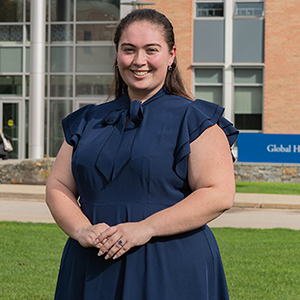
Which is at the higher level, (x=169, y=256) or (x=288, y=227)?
(x=169, y=256)

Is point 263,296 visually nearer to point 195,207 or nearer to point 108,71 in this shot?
point 195,207

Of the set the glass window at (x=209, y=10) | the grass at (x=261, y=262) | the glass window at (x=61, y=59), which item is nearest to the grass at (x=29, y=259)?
the grass at (x=261, y=262)

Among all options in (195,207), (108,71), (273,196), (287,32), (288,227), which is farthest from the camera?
(108,71)

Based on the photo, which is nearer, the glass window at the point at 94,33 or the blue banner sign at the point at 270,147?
the blue banner sign at the point at 270,147

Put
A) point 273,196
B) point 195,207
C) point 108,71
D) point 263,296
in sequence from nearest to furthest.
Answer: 1. point 195,207
2. point 263,296
3. point 273,196
4. point 108,71

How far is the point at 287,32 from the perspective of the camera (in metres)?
24.1

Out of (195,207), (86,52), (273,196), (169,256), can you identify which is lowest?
(273,196)

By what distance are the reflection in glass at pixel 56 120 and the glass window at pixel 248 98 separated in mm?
7263

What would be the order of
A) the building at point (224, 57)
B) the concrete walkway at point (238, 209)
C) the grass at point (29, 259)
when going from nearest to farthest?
the grass at point (29, 259)
the concrete walkway at point (238, 209)
the building at point (224, 57)

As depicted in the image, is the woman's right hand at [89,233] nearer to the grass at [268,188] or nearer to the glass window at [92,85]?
the grass at [268,188]

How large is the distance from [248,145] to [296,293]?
1558cm

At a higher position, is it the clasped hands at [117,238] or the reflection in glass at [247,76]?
the reflection in glass at [247,76]

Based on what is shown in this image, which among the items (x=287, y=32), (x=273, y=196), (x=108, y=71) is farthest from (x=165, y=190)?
(x=108, y=71)

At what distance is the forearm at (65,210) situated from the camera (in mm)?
2603
